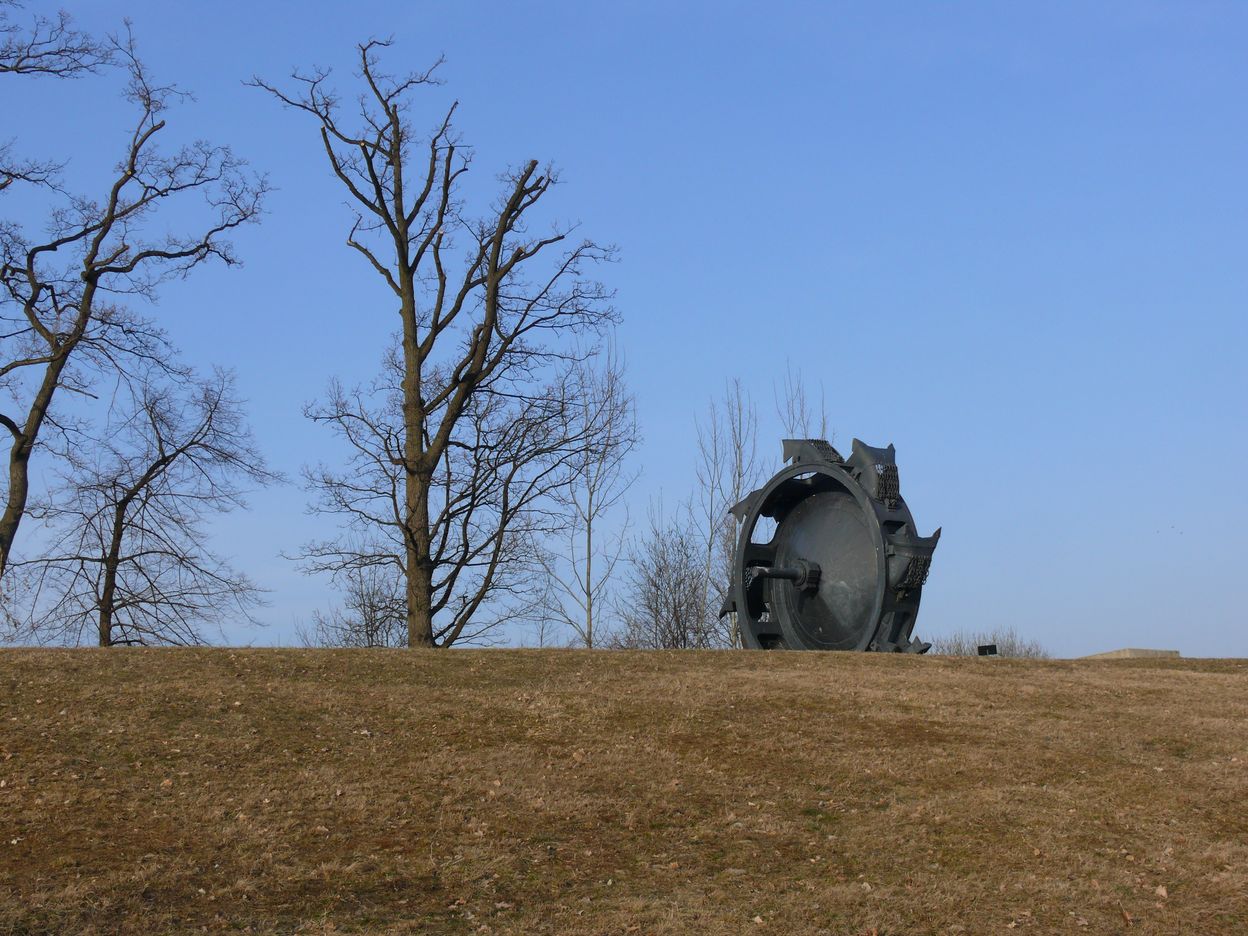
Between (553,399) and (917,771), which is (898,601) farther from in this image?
(553,399)

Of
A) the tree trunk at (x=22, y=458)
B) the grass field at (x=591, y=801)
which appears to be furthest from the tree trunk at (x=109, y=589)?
the grass field at (x=591, y=801)

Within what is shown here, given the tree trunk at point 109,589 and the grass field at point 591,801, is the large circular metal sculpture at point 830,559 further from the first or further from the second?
the tree trunk at point 109,589

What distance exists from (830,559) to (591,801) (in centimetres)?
993

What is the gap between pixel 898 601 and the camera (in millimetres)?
19203

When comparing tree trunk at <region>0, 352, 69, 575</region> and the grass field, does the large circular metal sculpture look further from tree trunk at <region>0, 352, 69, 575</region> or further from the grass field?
tree trunk at <region>0, 352, 69, 575</region>

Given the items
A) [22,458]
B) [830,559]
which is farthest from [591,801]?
[22,458]

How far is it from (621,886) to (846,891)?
1.60 metres

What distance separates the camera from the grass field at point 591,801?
9477 millimetres

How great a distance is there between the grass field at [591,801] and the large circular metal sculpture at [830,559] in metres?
2.80

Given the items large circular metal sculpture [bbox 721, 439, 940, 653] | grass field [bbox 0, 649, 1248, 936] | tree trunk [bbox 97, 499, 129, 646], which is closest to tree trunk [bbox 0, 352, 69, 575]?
tree trunk [bbox 97, 499, 129, 646]

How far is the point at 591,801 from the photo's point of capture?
11523 millimetres

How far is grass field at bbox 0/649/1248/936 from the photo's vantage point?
9.48 metres

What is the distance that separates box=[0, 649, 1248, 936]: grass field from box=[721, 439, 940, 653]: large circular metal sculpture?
2796 mm

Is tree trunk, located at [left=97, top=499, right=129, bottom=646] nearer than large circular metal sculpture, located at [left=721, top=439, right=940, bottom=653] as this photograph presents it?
No
